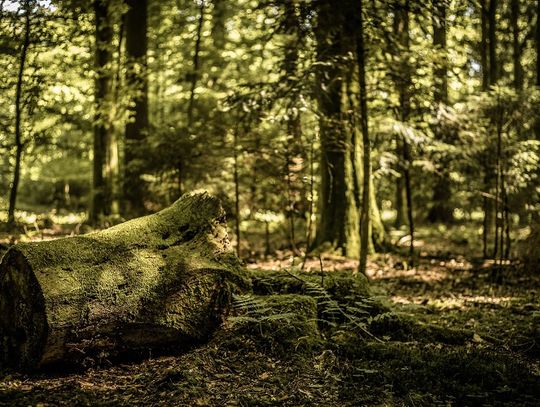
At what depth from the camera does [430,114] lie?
34.8 ft

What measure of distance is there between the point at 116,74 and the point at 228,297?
24.3ft

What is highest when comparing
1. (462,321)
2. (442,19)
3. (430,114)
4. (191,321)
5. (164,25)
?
(164,25)

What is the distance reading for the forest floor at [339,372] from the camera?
3.76 metres

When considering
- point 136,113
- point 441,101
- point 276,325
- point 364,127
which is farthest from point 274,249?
point 276,325

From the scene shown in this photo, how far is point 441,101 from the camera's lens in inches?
436

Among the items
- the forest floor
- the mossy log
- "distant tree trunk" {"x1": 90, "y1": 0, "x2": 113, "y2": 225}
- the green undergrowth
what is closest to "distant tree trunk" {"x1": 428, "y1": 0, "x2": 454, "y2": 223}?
the forest floor

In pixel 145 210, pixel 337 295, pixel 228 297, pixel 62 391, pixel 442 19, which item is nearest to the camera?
pixel 62 391

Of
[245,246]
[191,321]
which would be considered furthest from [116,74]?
[191,321]

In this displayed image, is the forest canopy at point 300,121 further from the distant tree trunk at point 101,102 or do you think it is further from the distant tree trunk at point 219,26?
the distant tree trunk at point 219,26

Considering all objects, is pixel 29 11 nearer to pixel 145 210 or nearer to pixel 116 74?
pixel 116 74

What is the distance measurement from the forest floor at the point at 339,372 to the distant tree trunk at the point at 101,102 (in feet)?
21.9

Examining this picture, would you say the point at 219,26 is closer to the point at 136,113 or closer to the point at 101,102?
the point at 136,113

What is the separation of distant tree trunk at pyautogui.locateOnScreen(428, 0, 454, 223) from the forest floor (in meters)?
4.59

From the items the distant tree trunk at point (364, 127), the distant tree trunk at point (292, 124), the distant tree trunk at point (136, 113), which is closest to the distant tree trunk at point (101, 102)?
the distant tree trunk at point (136, 113)
